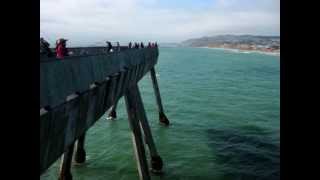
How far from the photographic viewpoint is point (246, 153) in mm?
24312

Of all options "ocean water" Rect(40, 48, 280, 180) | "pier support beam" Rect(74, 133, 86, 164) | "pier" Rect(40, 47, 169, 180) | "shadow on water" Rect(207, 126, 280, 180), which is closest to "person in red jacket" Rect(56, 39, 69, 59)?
"pier" Rect(40, 47, 169, 180)

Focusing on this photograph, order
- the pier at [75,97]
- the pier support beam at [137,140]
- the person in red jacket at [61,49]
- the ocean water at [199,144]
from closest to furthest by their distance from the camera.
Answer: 1. the pier at [75,97]
2. the person in red jacket at [61,49]
3. the pier support beam at [137,140]
4. the ocean water at [199,144]

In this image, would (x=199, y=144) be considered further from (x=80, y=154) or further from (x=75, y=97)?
(x=75, y=97)

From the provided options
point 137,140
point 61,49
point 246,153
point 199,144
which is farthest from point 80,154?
point 246,153

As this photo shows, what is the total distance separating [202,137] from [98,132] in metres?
7.69

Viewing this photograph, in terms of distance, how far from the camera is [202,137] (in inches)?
1126

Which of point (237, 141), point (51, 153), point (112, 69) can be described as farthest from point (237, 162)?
point (51, 153)

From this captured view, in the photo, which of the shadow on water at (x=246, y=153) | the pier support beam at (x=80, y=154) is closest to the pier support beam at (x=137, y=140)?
the shadow on water at (x=246, y=153)

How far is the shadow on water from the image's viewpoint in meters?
20.6

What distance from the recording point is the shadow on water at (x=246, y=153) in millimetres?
20578

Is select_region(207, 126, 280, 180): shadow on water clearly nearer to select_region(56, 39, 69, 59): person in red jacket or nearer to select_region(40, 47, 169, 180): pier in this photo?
select_region(40, 47, 169, 180): pier

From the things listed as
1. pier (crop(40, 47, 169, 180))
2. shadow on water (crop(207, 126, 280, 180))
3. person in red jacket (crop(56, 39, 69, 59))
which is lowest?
shadow on water (crop(207, 126, 280, 180))

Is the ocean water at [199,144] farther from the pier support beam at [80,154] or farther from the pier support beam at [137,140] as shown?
the pier support beam at [137,140]
